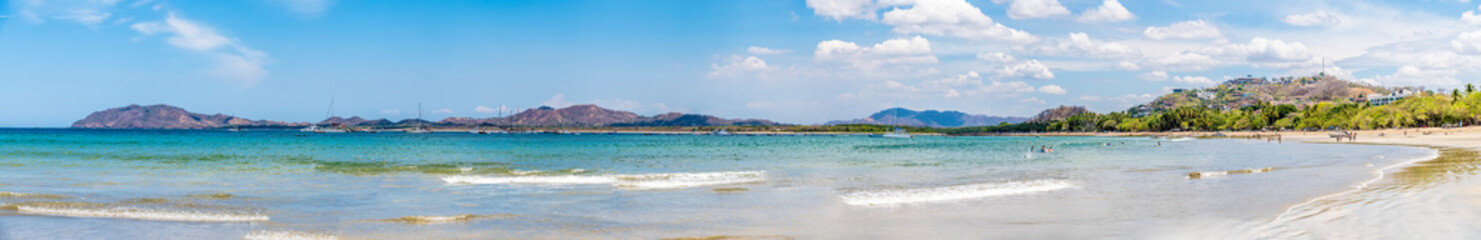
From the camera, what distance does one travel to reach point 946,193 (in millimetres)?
20234

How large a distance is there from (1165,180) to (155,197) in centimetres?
2774

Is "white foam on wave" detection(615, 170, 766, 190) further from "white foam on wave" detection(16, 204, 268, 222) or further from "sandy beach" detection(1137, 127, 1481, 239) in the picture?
"sandy beach" detection(1137, 127, 1481, 239)

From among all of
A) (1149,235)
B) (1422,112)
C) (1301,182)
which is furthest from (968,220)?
(1422,112)

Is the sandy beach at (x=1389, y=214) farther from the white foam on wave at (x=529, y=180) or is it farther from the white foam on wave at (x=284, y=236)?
the white foam on wave at (x=529, y=180)

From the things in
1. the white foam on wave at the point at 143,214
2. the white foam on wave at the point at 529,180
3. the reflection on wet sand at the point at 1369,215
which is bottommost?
the white foam on wave at the point at 143,214

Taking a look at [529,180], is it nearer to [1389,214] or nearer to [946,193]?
[946,193]

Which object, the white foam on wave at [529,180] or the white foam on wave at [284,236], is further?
the white foam on wave at [529,180]

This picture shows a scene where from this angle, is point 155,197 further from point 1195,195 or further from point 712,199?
point 1195,195

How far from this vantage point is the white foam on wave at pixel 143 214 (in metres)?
15.1

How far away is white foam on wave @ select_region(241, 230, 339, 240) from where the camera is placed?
12.6 m

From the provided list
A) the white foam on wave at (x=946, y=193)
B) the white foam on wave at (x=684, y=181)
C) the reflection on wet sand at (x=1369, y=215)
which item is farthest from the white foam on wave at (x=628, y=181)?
the reflection on wet sand at (x=1369, y=215)

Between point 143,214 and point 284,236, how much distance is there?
5.34 metres

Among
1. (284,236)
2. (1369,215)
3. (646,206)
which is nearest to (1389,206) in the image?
(1369,215)

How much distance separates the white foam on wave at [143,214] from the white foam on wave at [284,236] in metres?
2.12
